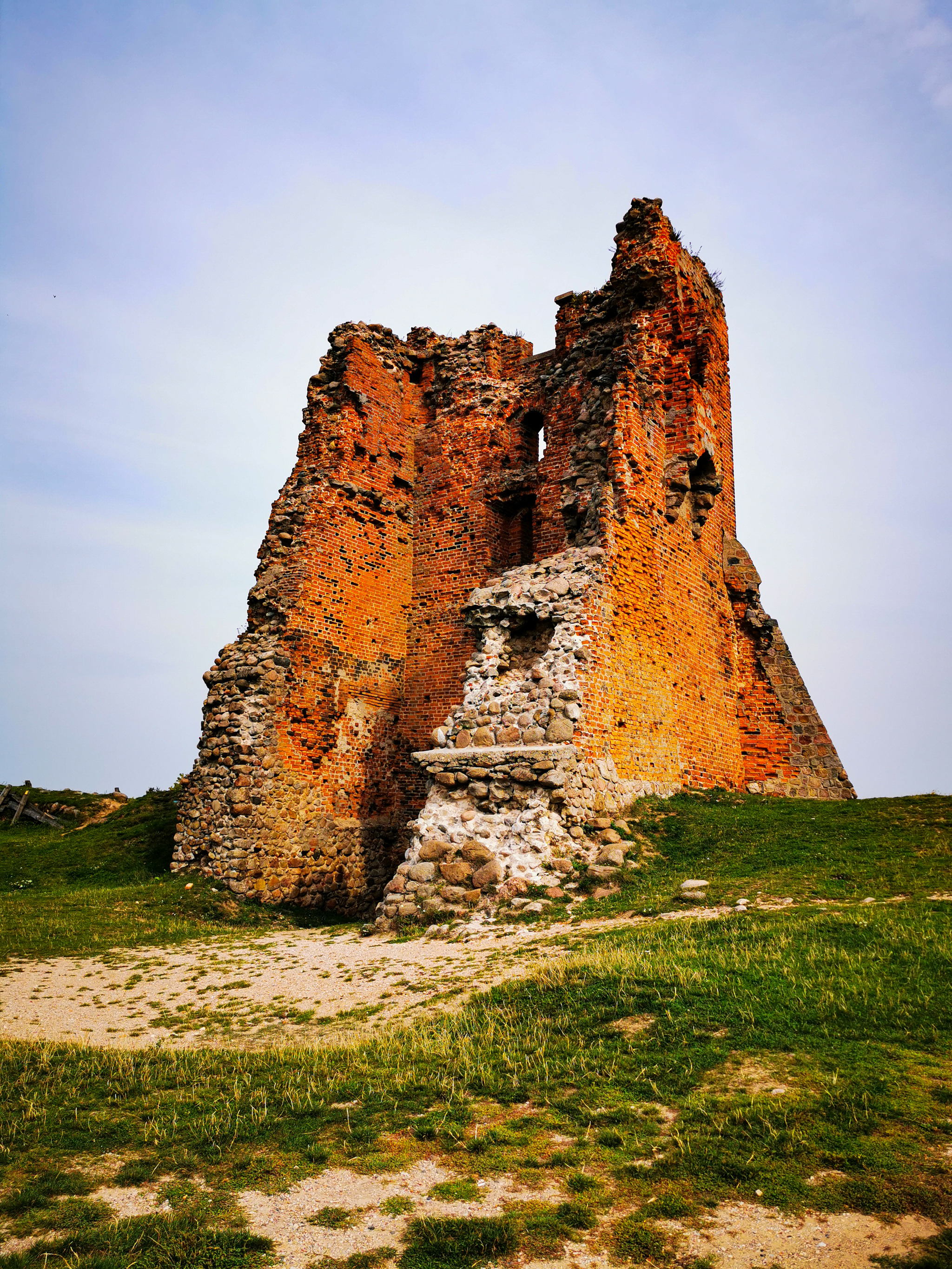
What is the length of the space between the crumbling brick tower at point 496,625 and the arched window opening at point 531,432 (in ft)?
0.16

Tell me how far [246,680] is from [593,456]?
6835 millimetres

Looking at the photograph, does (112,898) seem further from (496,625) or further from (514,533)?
(514,533)

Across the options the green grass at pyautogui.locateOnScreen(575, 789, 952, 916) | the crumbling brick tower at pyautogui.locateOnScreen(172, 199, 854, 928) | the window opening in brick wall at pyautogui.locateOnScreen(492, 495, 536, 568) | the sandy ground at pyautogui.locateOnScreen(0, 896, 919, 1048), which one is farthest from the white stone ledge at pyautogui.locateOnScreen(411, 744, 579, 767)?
the window opening in brick wall at pyautogui.locateOnScreen(492, 495, 536, 568)

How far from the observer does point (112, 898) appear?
11.7 meters

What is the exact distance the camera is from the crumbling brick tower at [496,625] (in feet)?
35.4

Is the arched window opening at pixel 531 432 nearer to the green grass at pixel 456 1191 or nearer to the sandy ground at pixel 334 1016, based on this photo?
the sandy ground at pixel 334 1016

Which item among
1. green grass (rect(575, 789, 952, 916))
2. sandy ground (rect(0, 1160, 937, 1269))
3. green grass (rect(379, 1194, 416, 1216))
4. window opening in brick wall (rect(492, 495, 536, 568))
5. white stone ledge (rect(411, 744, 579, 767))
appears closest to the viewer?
sandy ground (rect(0, 1160, 937, 1269))

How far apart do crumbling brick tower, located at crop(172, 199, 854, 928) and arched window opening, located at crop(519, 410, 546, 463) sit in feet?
0.16

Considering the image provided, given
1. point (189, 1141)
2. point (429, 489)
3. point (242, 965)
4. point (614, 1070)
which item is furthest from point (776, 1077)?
point (429, 489)

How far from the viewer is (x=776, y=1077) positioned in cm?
416

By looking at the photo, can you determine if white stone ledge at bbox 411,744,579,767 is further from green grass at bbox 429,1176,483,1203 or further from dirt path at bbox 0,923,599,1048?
green grass at bbox 429,1176,483,1203

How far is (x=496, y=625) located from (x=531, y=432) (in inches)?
258

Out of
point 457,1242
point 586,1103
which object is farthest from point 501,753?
point 457,1242

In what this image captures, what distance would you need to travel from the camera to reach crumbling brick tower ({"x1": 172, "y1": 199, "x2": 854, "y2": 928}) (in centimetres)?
1080
